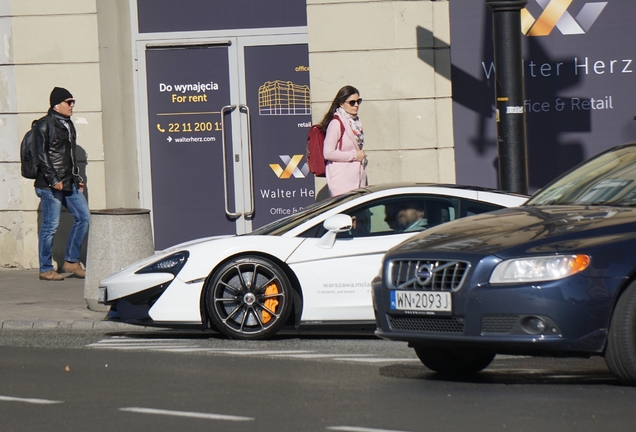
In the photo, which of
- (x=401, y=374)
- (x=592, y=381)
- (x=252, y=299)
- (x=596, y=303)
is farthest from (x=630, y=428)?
(x=252, y=299)

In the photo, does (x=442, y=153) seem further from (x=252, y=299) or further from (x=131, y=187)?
(x=252, y=299)

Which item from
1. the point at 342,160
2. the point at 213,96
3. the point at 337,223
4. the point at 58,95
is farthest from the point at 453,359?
the point at 213,96

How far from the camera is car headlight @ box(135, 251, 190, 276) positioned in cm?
838

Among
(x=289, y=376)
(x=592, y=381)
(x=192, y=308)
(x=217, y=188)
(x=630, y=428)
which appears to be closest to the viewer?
(x=630, y=428)

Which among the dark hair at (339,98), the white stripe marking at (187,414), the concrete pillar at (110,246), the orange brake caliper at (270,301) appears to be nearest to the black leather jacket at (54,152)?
the concrete pillar at (110,246)

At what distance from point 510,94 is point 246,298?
10.7ft

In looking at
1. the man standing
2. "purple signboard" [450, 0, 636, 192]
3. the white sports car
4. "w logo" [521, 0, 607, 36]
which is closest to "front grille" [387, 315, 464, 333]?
the white sports car

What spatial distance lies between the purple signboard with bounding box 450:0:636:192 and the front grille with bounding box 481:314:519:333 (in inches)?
308

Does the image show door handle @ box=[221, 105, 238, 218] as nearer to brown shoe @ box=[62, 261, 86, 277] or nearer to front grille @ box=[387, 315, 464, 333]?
brown shoe @ box=[62, 261, 86, 277]

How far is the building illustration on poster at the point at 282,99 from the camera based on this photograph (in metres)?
14.1

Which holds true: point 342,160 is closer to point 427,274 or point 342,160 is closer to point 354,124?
point 354,124

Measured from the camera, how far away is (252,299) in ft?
27.5

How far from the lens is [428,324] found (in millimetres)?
6027

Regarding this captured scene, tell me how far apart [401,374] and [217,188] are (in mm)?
7874
